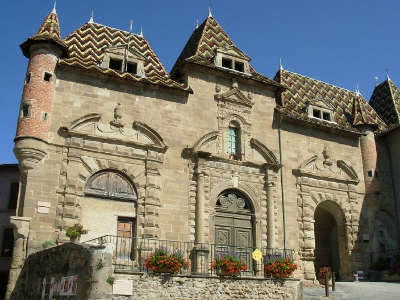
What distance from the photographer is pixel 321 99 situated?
23391mm

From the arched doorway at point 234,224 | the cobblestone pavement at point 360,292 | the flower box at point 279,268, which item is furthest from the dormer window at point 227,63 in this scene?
the cobblestone pavement at point 360,292

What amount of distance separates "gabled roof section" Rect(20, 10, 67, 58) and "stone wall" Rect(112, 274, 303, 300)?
9054mm

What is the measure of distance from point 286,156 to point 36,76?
1058 cm

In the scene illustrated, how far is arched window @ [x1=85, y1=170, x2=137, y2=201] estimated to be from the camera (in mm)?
16812

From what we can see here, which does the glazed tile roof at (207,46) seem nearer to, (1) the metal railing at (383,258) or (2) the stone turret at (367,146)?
(2) the stone turret at (367,146)

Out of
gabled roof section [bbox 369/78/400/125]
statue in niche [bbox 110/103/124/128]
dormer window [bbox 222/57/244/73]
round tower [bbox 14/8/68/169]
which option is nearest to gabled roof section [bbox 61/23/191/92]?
round tower [bbox 14/8/68/169]

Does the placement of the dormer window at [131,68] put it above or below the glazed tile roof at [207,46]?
below

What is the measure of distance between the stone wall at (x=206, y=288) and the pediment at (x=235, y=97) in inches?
318

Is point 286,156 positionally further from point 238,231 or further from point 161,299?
point 161,299

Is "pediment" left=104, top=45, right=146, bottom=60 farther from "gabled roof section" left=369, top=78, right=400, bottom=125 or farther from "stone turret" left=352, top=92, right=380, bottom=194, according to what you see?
"gabled roof section" left=369, top=78, right=400, bottom=125

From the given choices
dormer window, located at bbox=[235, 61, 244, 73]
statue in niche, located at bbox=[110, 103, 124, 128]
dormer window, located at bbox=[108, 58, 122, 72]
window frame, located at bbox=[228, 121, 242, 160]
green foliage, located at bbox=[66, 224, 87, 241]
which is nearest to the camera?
green foliage, located at bbox=[66, 224, 87, 241]

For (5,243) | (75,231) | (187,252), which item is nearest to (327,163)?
(187,252)

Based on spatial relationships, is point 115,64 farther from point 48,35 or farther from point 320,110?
point 320,110

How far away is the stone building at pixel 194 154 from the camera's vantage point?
54.1 feet
